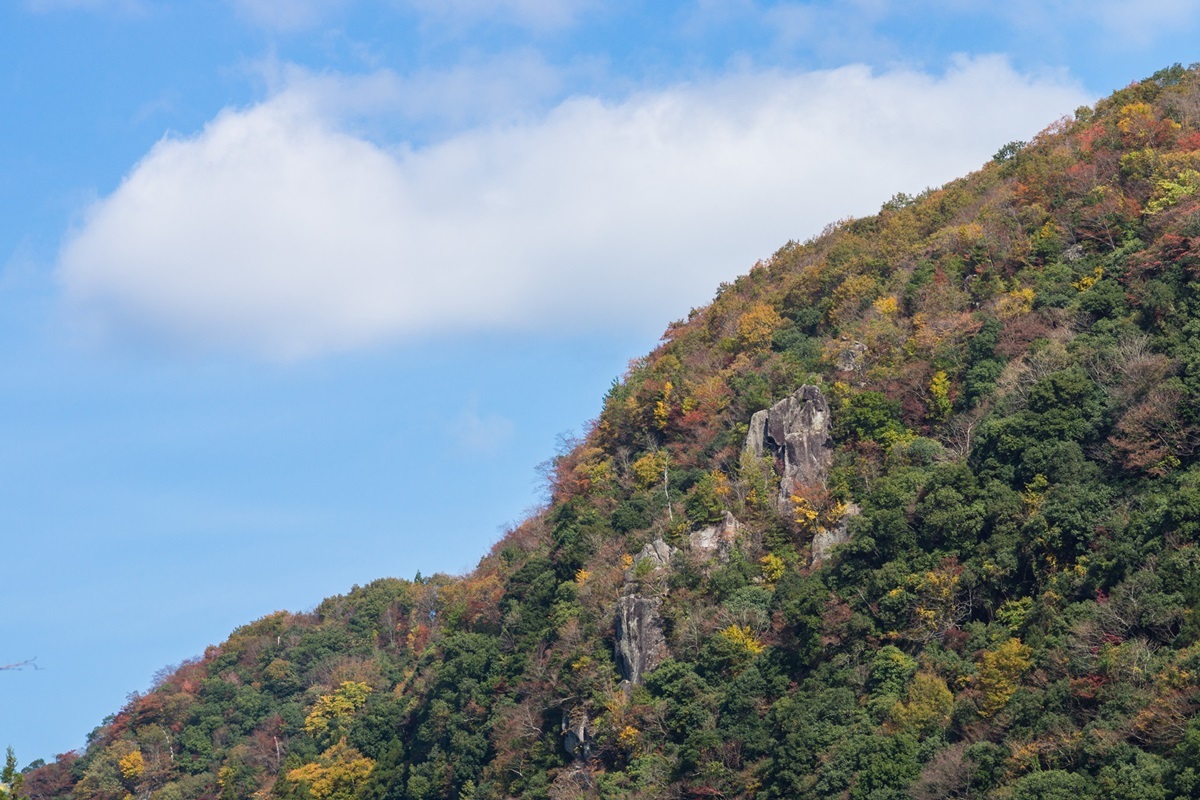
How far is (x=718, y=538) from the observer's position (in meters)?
62.1

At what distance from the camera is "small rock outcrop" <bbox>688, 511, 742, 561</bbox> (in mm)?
61594

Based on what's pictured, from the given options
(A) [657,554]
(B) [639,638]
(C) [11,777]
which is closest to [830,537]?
(A) [657,554]

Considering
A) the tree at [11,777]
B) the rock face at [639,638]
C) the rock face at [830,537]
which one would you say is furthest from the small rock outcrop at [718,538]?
the tree at [11,777]

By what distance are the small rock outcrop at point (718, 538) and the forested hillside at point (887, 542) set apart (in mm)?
187

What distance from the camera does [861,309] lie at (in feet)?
229

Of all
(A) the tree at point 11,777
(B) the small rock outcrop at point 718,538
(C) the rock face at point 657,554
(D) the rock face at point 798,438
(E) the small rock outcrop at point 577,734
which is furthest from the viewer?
(C) the rock face at point 657,554

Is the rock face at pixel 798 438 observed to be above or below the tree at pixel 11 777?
above

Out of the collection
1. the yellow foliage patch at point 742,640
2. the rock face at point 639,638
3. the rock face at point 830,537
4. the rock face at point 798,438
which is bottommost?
the yellow foliage patch at point 742,640

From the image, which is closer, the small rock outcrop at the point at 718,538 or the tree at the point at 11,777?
the tree at the point at 11,777

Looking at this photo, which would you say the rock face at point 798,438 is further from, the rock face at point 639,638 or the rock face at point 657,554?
the rock face at point 639,638

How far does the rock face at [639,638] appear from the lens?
5988cm

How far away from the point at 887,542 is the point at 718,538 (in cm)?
1026

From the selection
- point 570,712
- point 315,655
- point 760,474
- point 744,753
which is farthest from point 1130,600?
point 315,655

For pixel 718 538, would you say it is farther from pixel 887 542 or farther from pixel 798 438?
pixel 887 542
